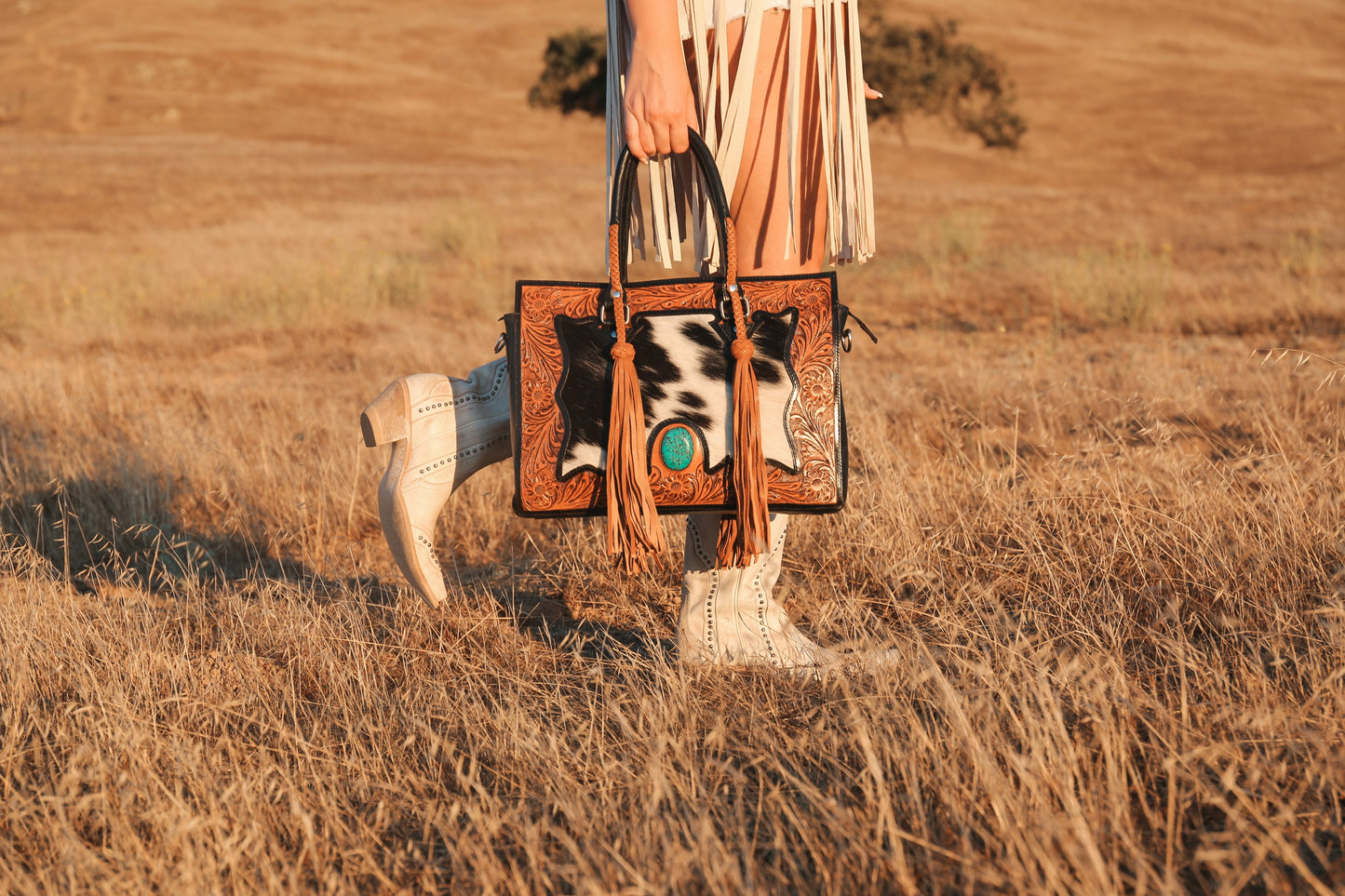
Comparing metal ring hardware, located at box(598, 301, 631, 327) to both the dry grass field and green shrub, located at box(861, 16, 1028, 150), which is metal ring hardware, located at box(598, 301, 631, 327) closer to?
the dry grass field

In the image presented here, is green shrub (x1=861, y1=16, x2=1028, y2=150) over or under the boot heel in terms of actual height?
over

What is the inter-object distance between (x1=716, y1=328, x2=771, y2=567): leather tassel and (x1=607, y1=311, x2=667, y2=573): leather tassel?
152 mm

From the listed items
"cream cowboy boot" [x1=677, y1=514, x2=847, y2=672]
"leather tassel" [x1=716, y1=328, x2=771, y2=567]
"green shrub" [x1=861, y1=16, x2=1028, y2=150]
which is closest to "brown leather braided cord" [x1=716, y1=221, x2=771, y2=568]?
"leather tassel" [x1=716, y1=328, x2=771, y2=567]

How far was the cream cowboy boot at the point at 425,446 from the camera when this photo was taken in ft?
6.48

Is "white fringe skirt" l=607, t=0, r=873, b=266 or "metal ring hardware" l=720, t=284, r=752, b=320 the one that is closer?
"metal ring hardware" l=720, t=284, r=752, b=320

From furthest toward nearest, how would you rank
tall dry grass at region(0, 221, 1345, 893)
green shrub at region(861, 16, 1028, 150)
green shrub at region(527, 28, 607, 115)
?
green shrub at region(527, 28, 607, 115), green shrub at region(861, 16, 1028, 150), tall dry grass at region(0, 221, 1345, 893)

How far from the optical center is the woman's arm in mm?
1796

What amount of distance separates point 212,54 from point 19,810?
46.9 metres

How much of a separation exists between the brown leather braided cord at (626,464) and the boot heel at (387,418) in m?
0.46

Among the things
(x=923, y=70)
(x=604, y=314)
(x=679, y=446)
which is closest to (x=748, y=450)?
(x=679, y=446)

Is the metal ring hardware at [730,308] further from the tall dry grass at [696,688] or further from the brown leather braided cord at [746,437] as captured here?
the tall dry grass at [696,688]

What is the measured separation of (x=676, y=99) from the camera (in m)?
1.80

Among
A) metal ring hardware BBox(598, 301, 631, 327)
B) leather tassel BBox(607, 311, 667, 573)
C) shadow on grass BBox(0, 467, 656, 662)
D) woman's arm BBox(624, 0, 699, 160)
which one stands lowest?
shadow on grass BBox(0, 467, 656, 662)

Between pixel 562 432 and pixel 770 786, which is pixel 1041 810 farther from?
pixel 562 432
